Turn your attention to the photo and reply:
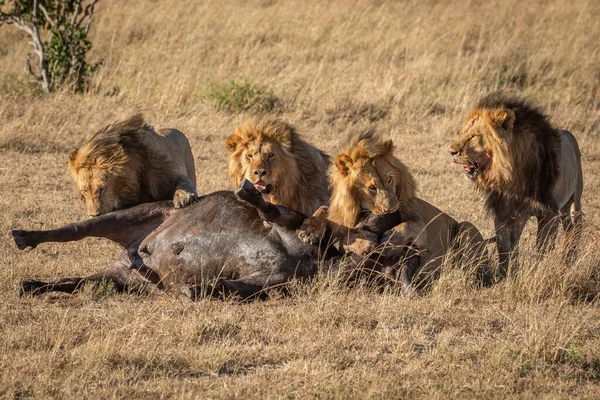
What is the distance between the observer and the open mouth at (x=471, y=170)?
5.93 metres

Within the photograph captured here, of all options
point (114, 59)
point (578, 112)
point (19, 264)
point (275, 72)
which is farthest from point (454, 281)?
point (114, 59)

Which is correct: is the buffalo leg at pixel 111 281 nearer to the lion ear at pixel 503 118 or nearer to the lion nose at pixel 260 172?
the lion nose at pixel 260 172

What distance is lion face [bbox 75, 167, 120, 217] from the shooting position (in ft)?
17.7

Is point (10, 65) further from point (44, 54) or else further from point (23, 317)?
point (23, 317)

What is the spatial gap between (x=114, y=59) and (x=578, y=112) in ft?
20.2

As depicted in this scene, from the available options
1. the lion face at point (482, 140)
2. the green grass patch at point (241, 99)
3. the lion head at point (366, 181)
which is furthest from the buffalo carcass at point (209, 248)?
the green grass patch at point (241, 99)

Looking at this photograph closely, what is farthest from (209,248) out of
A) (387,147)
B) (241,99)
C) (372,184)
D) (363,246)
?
(241,99)

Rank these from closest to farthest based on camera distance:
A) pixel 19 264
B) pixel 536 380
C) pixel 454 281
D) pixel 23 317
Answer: pixel 536 380
pixel 23 317
pixel 454 281
pixel 19 264

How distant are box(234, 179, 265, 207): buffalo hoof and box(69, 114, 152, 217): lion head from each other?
0.86m

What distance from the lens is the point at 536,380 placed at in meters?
4.03

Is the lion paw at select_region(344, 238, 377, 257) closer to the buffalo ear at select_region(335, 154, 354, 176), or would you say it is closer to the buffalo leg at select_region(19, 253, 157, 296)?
the buffalo ear at select_region(335, 154, 354, 176)

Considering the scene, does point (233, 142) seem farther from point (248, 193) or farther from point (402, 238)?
point (402, 238)

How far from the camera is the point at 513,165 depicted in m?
5.88

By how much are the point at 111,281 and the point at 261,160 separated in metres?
1.20
